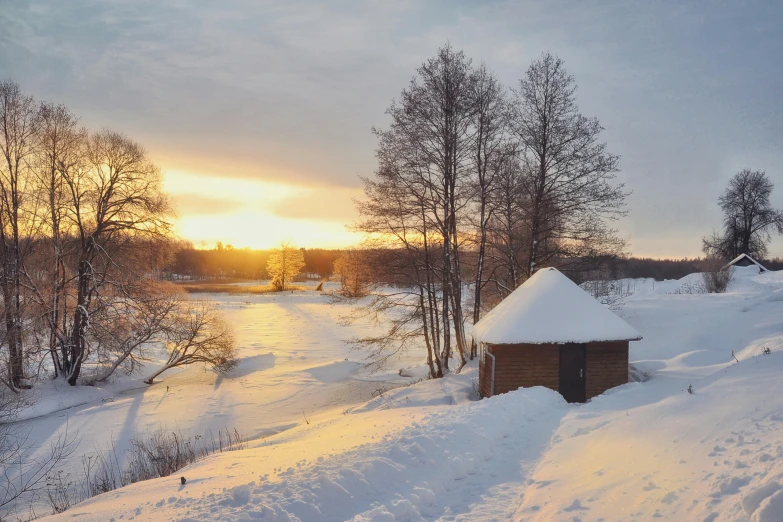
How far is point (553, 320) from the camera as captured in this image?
1239 centimetres

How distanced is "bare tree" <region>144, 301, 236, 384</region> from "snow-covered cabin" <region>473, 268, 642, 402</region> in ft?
48.1

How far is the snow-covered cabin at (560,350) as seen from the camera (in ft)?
39.6

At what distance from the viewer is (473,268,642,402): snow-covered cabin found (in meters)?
12.1

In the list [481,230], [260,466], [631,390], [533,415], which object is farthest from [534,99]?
[260,466]

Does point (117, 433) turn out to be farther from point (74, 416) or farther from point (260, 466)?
point (260, 466)

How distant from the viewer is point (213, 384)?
787 inches

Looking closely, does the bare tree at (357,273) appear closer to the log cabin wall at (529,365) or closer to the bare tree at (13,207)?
the log cabin wall at (529,365)

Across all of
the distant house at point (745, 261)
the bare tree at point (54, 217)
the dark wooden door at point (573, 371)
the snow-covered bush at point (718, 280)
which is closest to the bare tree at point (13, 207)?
the bare tree at point (54, 217)

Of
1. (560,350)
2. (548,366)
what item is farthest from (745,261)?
(548,366)

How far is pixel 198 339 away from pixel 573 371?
18030 millimetres

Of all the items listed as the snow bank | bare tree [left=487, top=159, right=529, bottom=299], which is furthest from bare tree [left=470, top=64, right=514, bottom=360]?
the snow bank

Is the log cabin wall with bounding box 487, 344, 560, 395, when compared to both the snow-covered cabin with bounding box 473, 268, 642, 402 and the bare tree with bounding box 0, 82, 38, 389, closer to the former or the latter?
the snow-covered cabin with bounding box 473, 268, 642, 402

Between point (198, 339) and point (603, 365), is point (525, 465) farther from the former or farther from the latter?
point (198, 339)

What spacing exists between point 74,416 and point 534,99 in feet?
67.6
